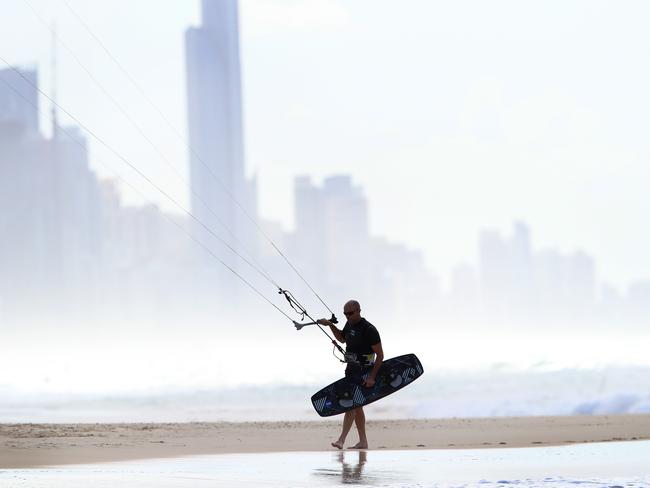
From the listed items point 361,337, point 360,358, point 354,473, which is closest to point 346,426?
point 360,358

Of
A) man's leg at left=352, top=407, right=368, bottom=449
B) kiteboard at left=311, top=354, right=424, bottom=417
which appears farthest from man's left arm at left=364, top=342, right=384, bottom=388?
man's leg at left=352, top=407, right=368, bottom=449

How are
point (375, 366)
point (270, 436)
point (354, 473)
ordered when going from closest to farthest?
point (354, 473) → point (375, 366) → point (270, 436)

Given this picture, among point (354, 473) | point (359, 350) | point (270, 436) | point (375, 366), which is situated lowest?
point (354, 473)

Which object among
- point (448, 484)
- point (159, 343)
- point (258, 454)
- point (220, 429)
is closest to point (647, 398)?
point (220, 429)

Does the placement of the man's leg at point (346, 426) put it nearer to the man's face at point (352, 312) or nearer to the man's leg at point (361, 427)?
the man's leg at point (361, 427)

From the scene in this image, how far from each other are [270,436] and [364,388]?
2.84m

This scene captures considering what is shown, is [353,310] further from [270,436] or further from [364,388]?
[270,436]

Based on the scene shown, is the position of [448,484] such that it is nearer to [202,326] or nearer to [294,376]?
[294,376]

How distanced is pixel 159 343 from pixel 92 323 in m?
8.53

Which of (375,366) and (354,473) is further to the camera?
(375,366)

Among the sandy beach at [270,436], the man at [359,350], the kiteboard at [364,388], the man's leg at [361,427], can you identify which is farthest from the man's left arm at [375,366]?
the sandy beach at [270,436]

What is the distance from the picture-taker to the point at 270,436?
45.7 ft

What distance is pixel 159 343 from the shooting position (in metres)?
112

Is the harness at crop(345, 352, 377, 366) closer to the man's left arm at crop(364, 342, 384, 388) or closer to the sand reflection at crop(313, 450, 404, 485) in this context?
the man's left arm at crop(364, 342, 384, 388)
